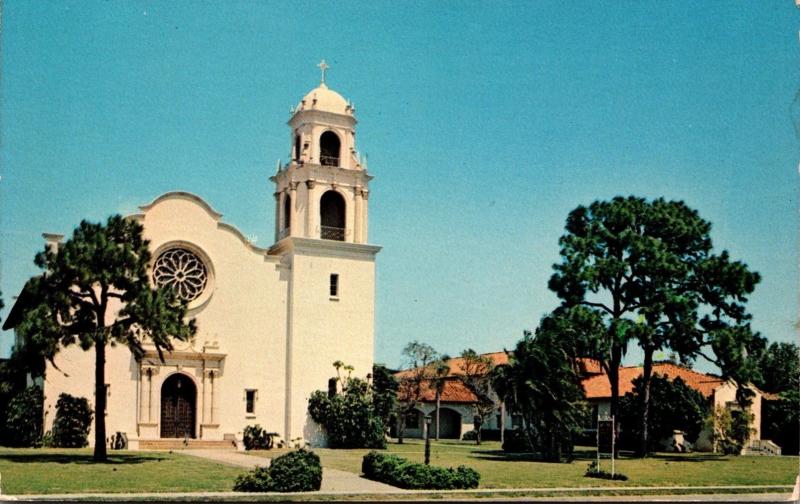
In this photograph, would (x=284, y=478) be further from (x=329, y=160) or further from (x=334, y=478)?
(x=329, y=160)

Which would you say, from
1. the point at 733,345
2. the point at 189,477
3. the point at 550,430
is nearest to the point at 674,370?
the point at 733,345

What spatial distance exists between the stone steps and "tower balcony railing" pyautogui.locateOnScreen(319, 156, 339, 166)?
13.8m

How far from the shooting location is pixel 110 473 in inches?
993

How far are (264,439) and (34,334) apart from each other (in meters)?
14.7

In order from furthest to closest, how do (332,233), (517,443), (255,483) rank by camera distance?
(332,233)
(517,443)
(255,483)

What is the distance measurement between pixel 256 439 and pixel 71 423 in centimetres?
781

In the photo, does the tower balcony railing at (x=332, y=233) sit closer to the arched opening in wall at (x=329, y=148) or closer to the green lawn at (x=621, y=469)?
the arched opening in wall at (x=329, y=148)

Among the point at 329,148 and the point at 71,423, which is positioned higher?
the point at 329,148

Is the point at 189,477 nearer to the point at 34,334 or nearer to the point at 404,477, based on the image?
the point at 404,477

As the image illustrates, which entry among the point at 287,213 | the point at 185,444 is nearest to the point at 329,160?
the point at 287,213

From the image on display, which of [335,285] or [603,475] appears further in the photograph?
[335,285]

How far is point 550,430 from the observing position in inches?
1415

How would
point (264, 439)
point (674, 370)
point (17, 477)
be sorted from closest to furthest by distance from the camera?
1. point (17, 477)
2. point (264, 439)
3. point (674, 370)

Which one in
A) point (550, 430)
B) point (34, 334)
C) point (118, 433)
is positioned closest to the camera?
point (34, 334)
